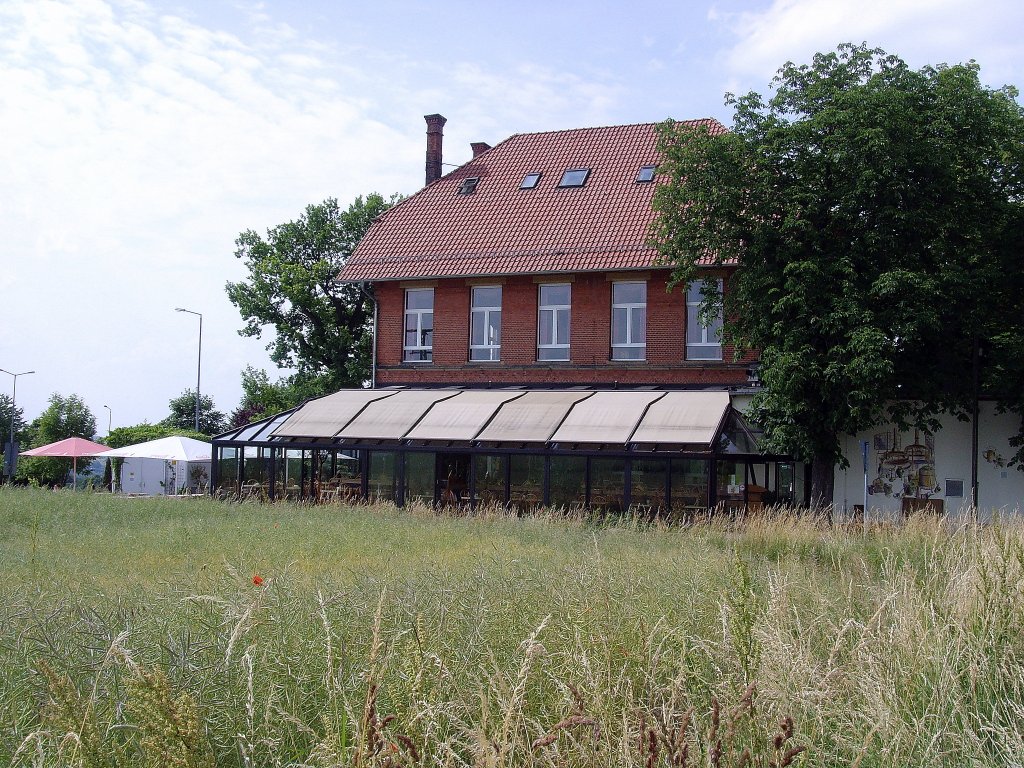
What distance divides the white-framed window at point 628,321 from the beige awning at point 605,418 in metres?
2.01

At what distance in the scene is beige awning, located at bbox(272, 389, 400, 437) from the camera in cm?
2169

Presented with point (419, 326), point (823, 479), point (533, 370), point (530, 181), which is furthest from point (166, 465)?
point (823, 479)

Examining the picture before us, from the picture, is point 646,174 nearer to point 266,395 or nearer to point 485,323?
point 485,323

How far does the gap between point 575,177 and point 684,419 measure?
924cm

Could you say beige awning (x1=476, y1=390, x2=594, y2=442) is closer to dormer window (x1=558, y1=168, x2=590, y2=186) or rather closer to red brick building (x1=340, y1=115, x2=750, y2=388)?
red brick building (x1=340, y1=115, x2=750, y2=388)

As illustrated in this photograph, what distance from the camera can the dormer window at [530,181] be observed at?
85.1 ft

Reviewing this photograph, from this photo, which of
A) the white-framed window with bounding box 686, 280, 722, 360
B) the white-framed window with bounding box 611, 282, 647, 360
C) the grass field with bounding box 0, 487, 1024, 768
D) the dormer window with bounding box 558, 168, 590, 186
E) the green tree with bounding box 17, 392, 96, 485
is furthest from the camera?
the green tree with bounding box 17, 392, 96, 485

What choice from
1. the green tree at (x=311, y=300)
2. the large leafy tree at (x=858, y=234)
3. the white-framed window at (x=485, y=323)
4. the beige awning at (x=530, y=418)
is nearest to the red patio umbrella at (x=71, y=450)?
the green tree at (x=311, y=300)

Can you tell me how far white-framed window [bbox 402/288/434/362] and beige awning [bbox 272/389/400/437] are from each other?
Answer: 1.53m

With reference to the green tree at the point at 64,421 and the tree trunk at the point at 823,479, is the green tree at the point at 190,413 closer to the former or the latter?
the green tree at the point at 64,421

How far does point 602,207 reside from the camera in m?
24.0

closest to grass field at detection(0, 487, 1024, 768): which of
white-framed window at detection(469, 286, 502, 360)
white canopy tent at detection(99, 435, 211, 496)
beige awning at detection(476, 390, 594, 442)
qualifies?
beige awning at detection(476, 390, 594, 442)

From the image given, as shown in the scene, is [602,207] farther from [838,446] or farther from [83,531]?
[83,531]

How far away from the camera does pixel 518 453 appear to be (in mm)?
19344
